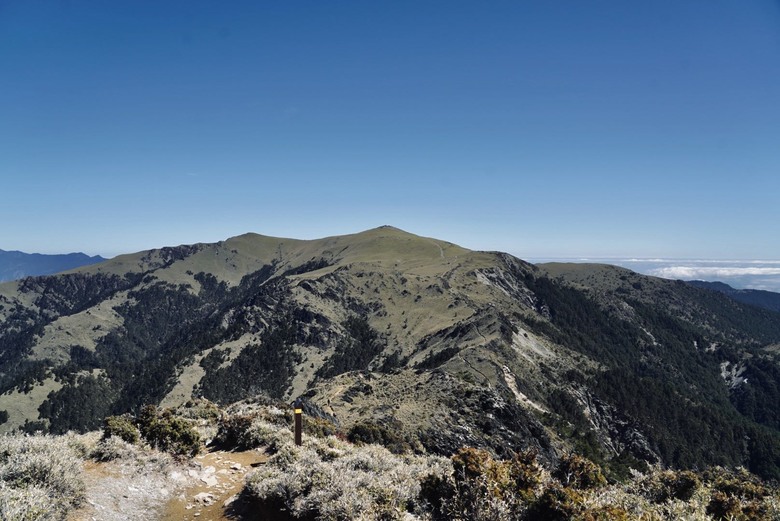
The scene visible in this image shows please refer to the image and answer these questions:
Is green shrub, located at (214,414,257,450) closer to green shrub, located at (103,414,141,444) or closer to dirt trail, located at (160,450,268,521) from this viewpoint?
dirt trail, located at (160,450,268,521)

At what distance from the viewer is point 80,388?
198 m

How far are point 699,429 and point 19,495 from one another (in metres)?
184

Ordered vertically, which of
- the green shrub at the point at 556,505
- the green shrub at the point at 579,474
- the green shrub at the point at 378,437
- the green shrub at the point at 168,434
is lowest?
the green shrub at the point at 378,437

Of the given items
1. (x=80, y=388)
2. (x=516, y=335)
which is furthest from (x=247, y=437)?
(x=80, y=388)

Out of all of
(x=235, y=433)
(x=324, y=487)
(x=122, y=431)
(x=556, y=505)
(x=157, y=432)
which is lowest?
(x=235, y=433)

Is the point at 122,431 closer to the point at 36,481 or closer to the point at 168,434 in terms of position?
the point at 168,434

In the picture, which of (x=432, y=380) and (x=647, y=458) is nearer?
(x=432, y=380)

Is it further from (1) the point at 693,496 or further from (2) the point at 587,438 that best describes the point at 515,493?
(2) the point at 587,438

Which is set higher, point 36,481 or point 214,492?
point 36,481

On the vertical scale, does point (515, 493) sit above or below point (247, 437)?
above

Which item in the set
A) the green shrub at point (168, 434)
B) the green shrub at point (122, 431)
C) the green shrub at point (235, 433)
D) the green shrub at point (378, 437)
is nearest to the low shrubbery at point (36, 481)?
the green shrub at point (122, 431)

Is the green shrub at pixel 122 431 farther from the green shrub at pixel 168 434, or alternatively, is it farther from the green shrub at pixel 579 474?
the green shrub at pixel 579 474

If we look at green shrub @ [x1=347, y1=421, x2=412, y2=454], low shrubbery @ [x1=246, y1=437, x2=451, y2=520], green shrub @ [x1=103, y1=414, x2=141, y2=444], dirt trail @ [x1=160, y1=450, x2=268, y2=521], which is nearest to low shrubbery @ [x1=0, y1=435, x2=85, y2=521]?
dirt trail @ [x1=160, y1=450, x2=268, y2=521]

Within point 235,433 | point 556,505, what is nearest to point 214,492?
point 235,433
